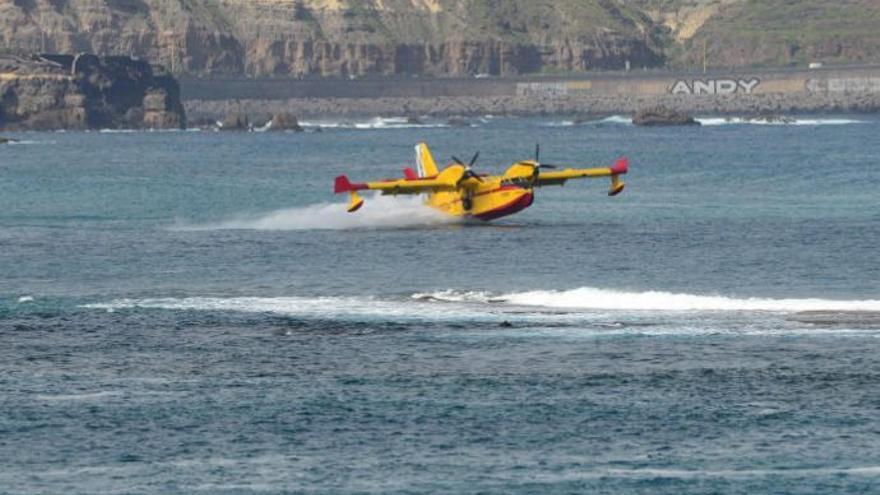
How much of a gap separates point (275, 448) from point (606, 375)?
10632 millimetres

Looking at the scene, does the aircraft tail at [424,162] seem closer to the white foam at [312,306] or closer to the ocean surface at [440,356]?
the ocean surface at [440,356]

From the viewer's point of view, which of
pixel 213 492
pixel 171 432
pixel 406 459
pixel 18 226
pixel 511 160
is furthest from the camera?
pixel 511 160

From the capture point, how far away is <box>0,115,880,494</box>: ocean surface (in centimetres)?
4144

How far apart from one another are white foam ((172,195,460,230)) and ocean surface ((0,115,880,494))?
338 mm

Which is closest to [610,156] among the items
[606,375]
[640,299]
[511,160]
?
[511,160]

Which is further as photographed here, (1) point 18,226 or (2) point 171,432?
(1) point 18,226

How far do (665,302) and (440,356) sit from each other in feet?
40.2

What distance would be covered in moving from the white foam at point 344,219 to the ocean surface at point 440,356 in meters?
0.34

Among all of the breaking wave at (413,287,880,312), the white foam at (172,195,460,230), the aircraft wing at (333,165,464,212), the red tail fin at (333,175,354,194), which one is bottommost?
the white foam at (172,195,460,230)

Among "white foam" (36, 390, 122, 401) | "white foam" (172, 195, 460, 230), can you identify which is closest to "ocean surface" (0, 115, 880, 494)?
"white foam" (36, 390, 122, 401)

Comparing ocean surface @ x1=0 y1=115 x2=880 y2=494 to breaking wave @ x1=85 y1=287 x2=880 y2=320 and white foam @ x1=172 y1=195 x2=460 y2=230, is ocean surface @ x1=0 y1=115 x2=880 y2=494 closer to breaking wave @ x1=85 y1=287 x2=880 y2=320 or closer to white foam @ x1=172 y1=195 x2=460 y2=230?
breaking wave @ x1=85 y1=287 x2=880 y2=320

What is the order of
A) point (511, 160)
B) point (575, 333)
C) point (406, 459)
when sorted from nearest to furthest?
point (406, 459) → point (575, 333) → point (511, 160)

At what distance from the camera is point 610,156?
627 feet

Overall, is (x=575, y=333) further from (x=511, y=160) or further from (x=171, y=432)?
(x=511, y=160)
